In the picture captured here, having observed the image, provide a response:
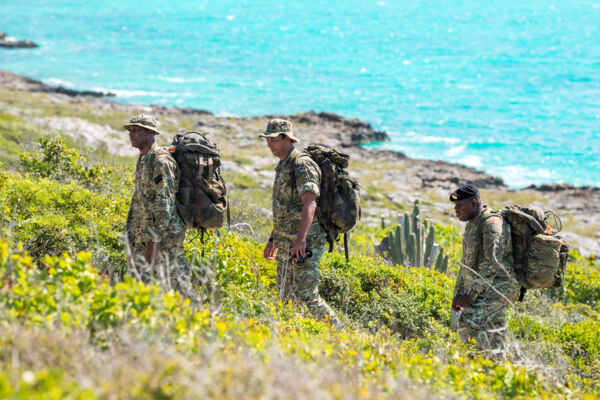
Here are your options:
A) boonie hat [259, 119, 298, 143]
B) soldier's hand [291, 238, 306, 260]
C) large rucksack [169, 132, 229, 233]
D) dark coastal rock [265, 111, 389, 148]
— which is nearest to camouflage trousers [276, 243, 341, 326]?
soldier's hand [291, 238, 306, 260]

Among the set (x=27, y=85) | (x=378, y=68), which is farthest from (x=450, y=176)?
(x=378, y=68)

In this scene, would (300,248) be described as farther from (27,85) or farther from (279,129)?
(27,85)

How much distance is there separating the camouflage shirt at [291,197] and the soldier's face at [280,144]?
0.30 feet

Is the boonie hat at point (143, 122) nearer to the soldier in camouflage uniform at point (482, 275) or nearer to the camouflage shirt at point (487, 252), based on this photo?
the soldier in camouflage uniform at point (482, 275)

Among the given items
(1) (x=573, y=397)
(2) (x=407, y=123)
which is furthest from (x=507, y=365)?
(2) (x=407, y=123)

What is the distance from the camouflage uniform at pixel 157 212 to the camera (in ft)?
17.1

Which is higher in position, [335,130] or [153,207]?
[335,130]

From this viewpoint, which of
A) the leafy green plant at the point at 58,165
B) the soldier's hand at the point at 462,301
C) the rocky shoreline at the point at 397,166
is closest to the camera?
the soldier's hand at the point at 462,301

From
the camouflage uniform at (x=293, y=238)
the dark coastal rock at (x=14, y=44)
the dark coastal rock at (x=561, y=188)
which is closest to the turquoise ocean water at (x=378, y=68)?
the dark coastal rock at (x=14, y=44)

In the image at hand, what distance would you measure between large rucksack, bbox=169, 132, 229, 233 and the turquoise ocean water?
25388 millimetres

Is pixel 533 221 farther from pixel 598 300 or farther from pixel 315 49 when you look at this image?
pixel 315 49

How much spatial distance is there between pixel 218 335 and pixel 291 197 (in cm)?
229

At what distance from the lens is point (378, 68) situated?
60562 mm

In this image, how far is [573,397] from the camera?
4.38 meters
